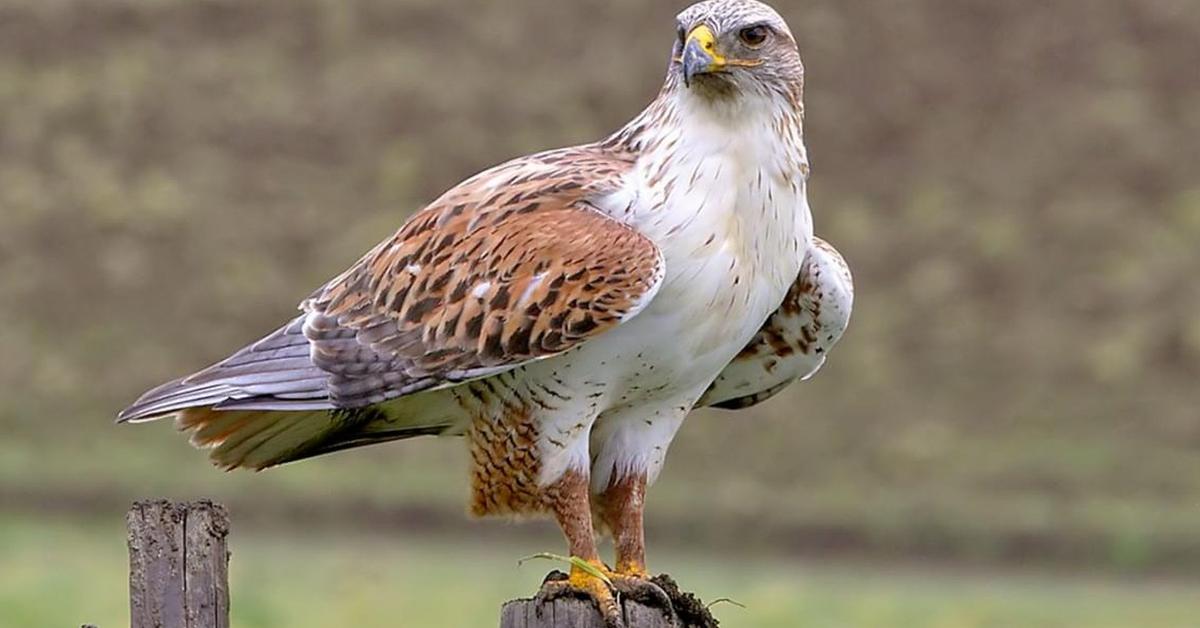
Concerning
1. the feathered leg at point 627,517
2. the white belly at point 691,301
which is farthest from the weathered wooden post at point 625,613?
the white belly at point 691,301

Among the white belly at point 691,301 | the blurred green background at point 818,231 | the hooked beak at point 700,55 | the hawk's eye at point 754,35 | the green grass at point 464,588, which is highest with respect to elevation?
the blurred green background at point 818,231

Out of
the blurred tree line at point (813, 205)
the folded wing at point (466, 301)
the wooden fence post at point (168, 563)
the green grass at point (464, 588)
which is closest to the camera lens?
the wooden fence post at point (168, 563)

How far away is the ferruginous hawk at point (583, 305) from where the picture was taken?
655 cm

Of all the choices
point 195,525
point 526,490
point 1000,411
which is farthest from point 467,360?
point 1000,411

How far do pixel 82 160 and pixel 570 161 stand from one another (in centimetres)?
2227

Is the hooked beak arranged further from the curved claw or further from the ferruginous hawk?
the curved claw

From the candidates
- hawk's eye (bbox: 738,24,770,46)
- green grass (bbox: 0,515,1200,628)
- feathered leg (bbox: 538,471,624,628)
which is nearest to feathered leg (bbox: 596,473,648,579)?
feathered leg (bbox: 538,471,624,628)

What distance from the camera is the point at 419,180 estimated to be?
26891mm

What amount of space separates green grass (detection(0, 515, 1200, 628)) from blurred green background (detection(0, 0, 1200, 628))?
2.4 inches

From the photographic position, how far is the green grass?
14.5m

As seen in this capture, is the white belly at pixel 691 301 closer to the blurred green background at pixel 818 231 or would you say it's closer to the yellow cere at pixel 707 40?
the yellow cere at pixel 707 40

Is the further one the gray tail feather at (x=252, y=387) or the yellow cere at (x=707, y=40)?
the gray tail feather at (x=252, y=387)

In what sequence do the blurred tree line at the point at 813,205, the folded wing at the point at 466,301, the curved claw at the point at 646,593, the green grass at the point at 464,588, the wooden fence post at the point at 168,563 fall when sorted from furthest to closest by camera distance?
1. the blurred tree line at the point at 813,205
2. the green grass at the point at 464,588
3. the folded wing at the point at 466,301
4. the curved claw at the point at 646,593
5. the wooden fence post at the point at 168,563

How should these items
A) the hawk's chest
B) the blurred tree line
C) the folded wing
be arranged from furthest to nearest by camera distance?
the blurred tree line → the hawk's chest → the folded wing
